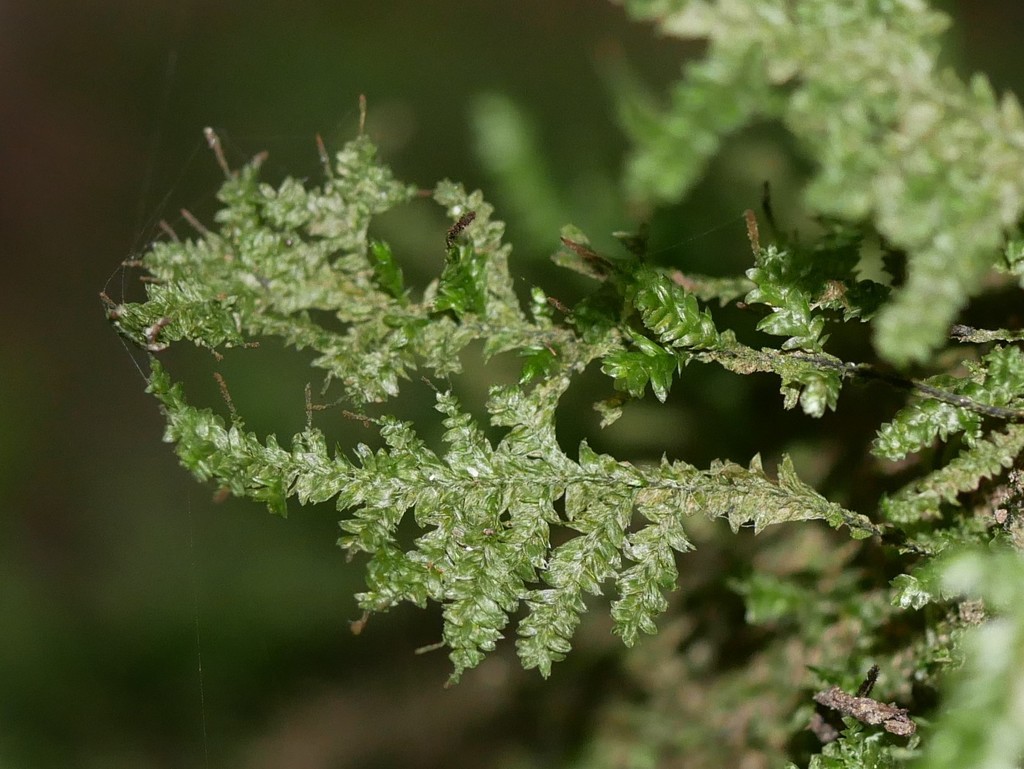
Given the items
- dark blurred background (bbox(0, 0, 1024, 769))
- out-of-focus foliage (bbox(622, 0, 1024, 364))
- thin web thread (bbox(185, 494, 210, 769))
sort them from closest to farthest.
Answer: out-of-focus foliage (bbox(622, 0, 1024, 364)), dark blurred background (bbox(0, 0, 1024, 769)), thin web thread (bbox(185, 494, 210, 769))

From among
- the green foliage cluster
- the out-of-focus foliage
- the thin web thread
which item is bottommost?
the thin web thread

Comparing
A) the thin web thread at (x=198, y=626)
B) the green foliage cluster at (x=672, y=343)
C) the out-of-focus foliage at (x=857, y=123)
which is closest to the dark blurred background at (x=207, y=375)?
the thin web thread at (x=198, y=626)

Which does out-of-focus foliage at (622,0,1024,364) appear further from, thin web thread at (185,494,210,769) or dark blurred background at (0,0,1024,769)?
thin web thread at (185,494,210,769)

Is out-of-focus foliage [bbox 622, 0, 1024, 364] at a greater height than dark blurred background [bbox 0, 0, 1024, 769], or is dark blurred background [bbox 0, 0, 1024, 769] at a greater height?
out-of-focus foliage [bbox 622, 0, 1024, 364]

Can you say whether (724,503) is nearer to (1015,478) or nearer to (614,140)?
(1015,478)

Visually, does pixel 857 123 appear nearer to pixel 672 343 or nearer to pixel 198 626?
pixel 672 343

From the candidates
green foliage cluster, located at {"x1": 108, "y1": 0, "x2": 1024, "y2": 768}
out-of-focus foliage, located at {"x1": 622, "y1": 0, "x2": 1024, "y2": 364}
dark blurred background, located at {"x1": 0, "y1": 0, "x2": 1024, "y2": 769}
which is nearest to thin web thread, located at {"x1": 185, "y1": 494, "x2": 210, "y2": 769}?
dark blurred background, located at {"x1": 0, "y1": 0, "x2": 1024, "y2": 769}

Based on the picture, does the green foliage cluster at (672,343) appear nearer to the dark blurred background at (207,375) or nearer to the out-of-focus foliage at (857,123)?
the out-of-focus foliage at (857,123)
